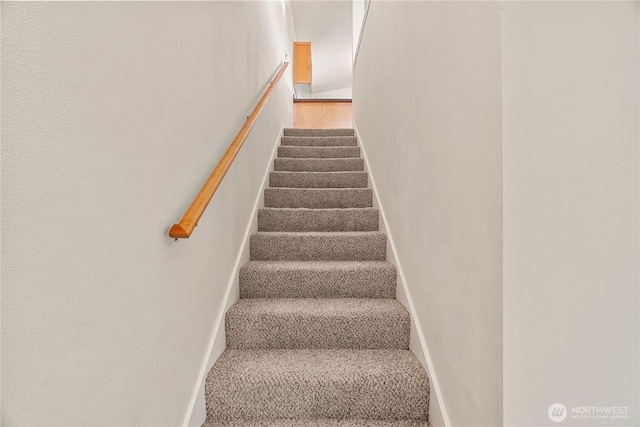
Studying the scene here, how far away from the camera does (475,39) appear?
31.8 inches

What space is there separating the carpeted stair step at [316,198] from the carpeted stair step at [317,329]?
1.10 m

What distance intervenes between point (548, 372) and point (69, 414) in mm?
991

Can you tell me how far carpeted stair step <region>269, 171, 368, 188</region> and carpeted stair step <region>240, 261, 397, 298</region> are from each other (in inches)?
42.8

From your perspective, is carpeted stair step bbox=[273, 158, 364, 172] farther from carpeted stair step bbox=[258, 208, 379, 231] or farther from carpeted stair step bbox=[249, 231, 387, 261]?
carpeted stair step bbox=[249, 231, 387, 261]

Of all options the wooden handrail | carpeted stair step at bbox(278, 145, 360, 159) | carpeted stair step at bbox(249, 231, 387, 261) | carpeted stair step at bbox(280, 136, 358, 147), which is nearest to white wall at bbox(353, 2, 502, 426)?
carpeted stair step at bbox(249, 231, 387, 261)

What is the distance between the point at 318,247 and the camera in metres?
1.94

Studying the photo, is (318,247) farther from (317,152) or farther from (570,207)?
(317,152)

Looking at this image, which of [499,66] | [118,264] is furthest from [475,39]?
[118,264]

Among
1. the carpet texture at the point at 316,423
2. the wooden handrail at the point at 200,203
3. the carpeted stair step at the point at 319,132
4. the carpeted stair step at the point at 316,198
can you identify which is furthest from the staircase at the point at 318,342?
the carpeted stair step at the point at 319,132

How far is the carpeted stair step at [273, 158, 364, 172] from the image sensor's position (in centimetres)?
287

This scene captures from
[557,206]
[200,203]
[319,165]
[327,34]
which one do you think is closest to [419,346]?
[557,206]

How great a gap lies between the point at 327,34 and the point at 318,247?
17.5 ft

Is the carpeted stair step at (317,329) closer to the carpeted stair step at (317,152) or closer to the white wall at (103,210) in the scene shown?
the white wall at (103,210)

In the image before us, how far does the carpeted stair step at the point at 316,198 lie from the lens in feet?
7.97
